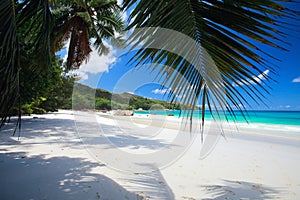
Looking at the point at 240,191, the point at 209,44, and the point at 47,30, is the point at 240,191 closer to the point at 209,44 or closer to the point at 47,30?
the point at 209,44

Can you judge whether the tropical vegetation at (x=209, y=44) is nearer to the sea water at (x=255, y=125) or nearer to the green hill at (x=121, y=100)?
the sea water at (x=255, y=125)

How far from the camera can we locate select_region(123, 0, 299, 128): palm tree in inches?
31.4

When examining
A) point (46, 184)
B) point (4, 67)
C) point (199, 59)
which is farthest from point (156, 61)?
point (46, 184)

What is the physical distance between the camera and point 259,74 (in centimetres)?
90

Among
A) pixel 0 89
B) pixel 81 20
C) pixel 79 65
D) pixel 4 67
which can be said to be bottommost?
pixel 0 89

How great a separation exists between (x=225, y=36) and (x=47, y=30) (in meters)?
1.41

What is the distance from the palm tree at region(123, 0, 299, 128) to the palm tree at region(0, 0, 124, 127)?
30.0 inches

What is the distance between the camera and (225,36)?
867 mm

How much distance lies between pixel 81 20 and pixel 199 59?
19.4 ft

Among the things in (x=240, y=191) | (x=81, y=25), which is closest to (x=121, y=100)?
(x=81, y=25)

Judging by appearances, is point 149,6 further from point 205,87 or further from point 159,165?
point 159,165

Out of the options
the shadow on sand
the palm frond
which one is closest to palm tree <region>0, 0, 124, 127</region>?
the palm frond

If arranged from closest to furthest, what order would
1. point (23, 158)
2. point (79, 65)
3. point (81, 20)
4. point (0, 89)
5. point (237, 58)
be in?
point (237, 58)
point (0, 89)
point (23, 158)
point (81, 20)
point (79, 65)

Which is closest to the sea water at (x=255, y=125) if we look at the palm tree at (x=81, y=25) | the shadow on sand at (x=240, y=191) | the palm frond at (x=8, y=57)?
the shadow on sand at (x=240, y=191)
